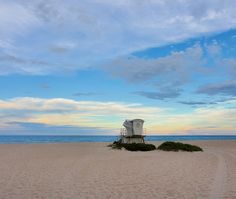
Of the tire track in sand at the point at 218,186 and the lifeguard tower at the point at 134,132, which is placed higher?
the lifeguard tower at the point at 134,132

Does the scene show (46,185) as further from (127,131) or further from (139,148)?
(127,131)

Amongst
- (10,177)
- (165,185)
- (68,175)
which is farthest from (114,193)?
(10,177)

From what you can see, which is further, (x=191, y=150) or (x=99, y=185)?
(x=191, y=150)

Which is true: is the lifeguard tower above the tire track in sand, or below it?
above

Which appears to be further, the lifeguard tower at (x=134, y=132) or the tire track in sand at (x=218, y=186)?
the lifeguard tower at (x=134, y=132)

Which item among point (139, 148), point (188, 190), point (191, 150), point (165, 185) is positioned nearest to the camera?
point (188, 190)

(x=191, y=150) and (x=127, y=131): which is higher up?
(x=127, y=131)

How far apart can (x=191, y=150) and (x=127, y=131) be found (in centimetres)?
1763

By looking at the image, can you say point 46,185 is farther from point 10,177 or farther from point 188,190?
point 188,190

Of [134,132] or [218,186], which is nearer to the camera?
[218,186]

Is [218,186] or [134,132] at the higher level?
[134,132]

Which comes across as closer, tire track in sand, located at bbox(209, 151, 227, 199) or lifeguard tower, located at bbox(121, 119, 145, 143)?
tire track in sand, located at bbox(209, 151, 227, 199)

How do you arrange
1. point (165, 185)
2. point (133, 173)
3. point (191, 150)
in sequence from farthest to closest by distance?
point (191, 150)
point (133, 173)
point (165, 185)

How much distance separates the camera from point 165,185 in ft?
44.0
